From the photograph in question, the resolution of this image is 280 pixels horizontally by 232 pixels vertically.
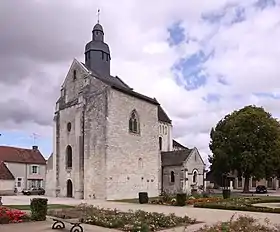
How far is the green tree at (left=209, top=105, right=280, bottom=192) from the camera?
50062mm

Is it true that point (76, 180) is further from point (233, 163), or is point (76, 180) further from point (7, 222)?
point (7, 222)

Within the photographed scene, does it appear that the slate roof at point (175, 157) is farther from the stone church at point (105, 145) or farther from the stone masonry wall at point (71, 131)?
the stone masonry wall at point (71, 131)

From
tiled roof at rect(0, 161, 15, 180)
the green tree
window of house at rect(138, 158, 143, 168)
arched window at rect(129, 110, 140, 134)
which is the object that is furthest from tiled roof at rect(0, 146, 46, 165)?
the green tree

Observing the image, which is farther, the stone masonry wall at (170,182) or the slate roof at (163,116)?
the slate roof at (163,116)

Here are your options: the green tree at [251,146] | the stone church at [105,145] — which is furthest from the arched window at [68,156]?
A: the green tree at [251,146]

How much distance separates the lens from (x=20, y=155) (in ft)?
222

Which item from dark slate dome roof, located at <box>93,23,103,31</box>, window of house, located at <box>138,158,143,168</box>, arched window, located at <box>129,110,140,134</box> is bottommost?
window of house, located at <box>138,158,143,168</box>

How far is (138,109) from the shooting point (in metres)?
46.8

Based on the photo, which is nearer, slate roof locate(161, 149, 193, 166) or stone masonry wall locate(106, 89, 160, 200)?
stone masonry wall locate(106, 89, 160, 200)

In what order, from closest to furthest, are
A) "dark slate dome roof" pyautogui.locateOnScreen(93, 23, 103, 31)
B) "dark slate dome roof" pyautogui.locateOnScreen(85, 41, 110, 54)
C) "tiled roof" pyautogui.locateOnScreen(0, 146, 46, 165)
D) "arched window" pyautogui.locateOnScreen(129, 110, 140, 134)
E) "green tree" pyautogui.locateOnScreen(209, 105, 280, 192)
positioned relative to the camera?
"arched window" pyautogui.locateOnScreen(129, 110, 140, 134)
"green tree" pyautogui.locateOnScreen(209, 105, 280, 192)
"dark slate dome roof" pyautogui.locateOnScreen(85, 41, 110, 54)
"dark slate dome roof" pyautogui.locateOnScreen(93, 23, 103, 31)
"tiled roof" pyautogui.locateOnScreen(0, 146, 46, 165)

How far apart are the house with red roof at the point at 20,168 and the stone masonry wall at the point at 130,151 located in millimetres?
25124

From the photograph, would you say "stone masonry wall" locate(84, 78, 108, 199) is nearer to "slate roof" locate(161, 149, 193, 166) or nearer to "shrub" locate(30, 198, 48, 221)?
"slate roof" locate(161, 149, 193, 166)

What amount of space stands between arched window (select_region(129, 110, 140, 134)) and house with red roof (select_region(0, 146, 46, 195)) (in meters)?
25.7

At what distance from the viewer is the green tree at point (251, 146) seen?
1971 inches
